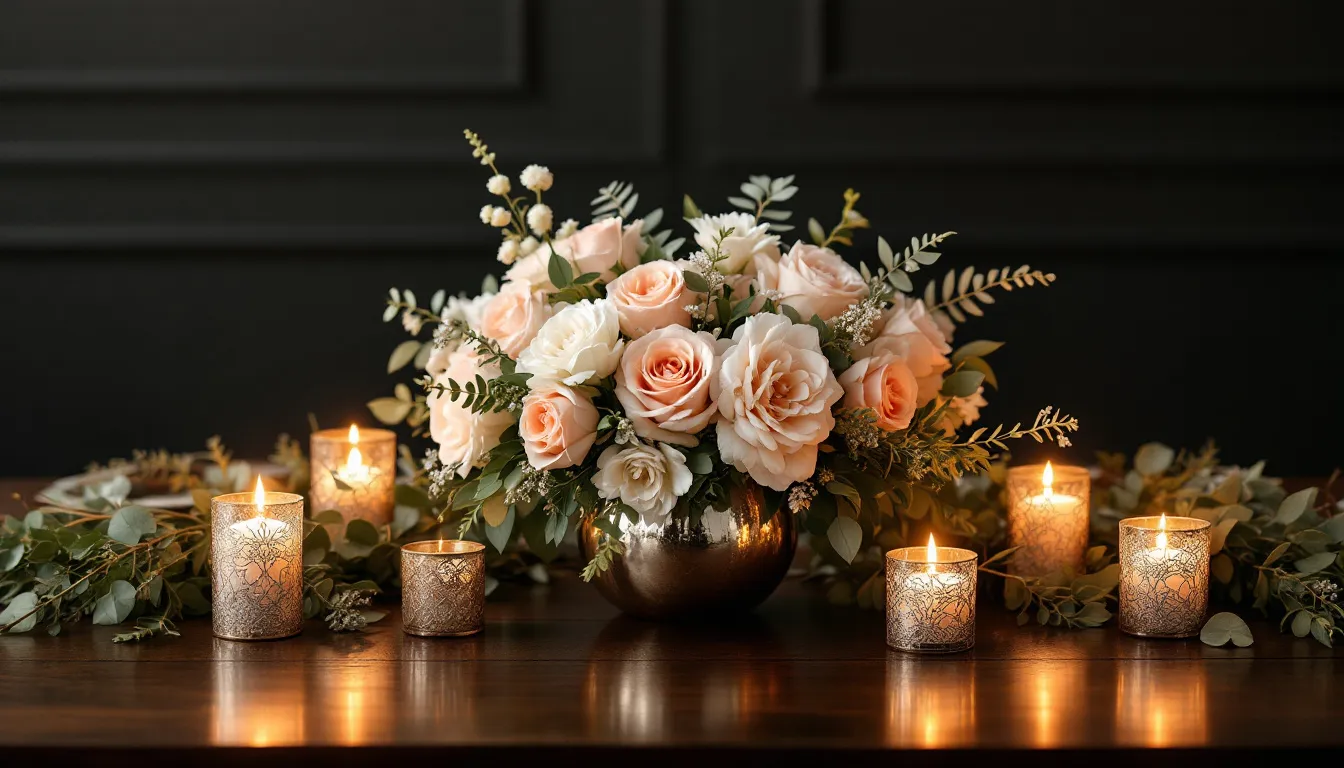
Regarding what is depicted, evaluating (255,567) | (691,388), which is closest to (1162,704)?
(691,388)

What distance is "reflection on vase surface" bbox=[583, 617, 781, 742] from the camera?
84 centimetres

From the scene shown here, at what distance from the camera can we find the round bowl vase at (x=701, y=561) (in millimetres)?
1048

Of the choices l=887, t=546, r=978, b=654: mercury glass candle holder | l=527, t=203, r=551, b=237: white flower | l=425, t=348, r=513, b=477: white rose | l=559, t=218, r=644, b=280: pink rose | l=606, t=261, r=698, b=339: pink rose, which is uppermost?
l=527, t=203, r=551, b=237: white flower

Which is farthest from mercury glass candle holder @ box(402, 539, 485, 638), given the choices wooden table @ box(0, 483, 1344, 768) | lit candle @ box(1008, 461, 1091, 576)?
lit candle @ box(1008, 461, 1091, 576)

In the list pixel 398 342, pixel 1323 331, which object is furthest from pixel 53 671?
pixel 1323 331

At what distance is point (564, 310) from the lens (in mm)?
1025

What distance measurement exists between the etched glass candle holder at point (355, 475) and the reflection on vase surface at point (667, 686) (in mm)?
299

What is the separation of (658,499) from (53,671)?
1.51 ft

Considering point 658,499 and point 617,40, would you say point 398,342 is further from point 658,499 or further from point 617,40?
point 658,499

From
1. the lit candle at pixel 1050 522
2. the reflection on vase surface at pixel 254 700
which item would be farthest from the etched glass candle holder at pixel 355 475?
the lit candle at pixel 1050 522

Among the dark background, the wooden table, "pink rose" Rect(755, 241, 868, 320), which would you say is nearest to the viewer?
the wooden table

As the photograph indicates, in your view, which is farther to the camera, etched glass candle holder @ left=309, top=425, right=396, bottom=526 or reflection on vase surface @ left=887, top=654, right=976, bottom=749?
etched glass candle holder @ left=309, top=425, right=396, bottom=526

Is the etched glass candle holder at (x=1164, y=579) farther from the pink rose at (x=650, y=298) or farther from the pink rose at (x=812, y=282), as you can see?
the pink rose at (x=650, y=298)

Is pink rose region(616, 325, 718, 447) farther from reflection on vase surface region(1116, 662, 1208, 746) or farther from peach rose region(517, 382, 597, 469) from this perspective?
reflection on vase surface region(1116, 662, 1208, 746)
